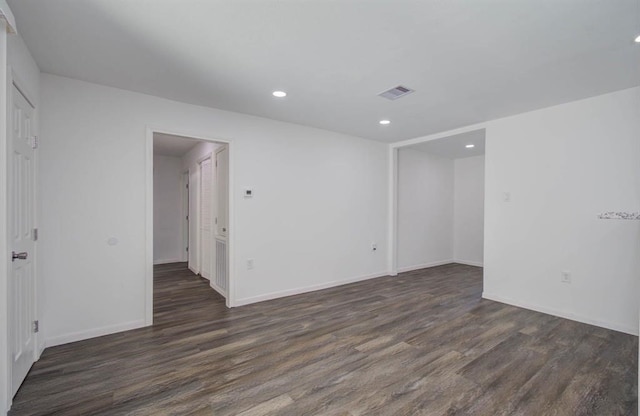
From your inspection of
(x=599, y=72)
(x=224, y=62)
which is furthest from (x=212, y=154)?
(x=599, y=72)

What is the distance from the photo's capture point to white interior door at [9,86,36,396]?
6.61 feet

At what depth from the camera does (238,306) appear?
12.7ft

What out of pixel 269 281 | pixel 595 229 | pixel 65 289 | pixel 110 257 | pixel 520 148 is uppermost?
A: pixel 520 148

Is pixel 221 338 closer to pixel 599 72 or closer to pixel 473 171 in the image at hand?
pixel 599 72

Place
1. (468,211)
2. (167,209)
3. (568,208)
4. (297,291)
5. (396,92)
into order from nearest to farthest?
(396,92)
(568,208)
(297,291)
(468,211)
(167,209)

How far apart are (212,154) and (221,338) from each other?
2930 mm

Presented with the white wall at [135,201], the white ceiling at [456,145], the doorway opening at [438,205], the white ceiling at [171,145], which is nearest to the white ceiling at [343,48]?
the white wall at [135,201]

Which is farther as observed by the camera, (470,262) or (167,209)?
(167,209)

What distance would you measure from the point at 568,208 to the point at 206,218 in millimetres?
5251

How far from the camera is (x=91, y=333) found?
294 cm

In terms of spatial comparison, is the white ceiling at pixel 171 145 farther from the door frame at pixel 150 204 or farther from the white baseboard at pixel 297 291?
the white baseboard at pixel 297 291

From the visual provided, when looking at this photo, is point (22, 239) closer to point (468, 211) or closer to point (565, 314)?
point (565, 314)

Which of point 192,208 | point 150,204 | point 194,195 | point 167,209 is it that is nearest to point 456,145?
point 150,204

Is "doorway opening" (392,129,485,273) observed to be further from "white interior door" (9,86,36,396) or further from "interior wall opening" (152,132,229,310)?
"white interior door" (9,86,36,396)
